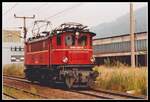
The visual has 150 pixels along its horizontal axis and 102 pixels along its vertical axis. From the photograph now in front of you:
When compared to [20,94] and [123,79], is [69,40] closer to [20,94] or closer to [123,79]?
[123,79]

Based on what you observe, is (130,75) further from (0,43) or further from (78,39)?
(0,43)

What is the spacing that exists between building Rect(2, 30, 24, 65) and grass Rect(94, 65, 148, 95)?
419 cm

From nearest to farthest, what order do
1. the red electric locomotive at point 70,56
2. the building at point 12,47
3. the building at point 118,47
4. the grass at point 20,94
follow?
the grass at point 20,94, the building at point 12,47, the red electric locomotive at point 70,56, the building at point 118,47

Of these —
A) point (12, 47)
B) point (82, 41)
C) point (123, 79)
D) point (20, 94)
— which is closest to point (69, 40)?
point (82, 41)

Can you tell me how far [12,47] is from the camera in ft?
66.0

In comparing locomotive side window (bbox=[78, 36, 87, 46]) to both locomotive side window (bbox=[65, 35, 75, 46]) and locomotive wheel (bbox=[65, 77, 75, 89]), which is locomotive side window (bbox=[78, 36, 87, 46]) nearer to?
locomotive side window (bbox=[65, 35, 75, 46])

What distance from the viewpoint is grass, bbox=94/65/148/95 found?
17.1m

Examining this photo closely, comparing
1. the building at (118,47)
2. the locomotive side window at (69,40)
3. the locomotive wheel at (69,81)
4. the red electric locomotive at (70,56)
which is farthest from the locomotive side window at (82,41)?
the building at (118,47)

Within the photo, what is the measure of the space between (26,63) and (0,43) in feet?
31.6

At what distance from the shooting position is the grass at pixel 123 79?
56.0 feet

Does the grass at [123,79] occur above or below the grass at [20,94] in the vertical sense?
above

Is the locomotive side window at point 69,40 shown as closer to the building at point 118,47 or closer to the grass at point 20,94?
the grass at point 20,94

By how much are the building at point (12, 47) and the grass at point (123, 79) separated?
4194 millimetres

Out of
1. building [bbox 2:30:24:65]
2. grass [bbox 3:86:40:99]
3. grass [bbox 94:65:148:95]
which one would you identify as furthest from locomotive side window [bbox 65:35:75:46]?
grass [bbox 3:86:40:99]
